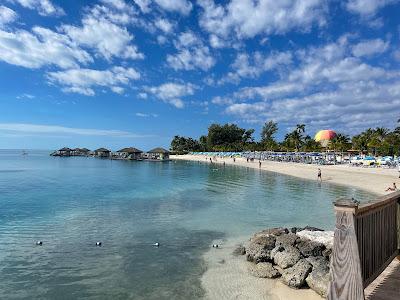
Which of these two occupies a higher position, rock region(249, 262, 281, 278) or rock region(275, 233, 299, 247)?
rock region(275, 233, 299, 247)

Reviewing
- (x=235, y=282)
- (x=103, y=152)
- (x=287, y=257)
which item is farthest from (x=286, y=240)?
(x=103, y=152)

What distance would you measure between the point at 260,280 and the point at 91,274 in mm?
5094

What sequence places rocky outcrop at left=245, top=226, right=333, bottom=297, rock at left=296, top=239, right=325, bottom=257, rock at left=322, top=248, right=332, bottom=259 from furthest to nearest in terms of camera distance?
rock at left=296, top=239, right=325, bottom=257 → rock at left=322, top=248, right=332, bottom=259 → rocky outcrop at left=245, top=226, right=333, bottom=297

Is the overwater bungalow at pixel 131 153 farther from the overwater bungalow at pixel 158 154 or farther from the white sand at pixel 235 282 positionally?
the white sand at pixel 235 282

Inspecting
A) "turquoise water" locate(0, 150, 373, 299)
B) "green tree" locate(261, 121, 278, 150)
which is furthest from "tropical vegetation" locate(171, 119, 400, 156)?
"turquoise water" locate(0, 150, 373, 299)

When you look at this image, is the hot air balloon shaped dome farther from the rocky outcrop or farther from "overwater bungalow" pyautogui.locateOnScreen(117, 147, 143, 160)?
the rocky outcrop

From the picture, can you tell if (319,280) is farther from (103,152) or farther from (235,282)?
(103,152)

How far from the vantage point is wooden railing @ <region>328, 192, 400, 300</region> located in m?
3.88

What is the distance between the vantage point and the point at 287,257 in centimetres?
993

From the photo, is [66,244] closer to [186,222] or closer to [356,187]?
[186,222]

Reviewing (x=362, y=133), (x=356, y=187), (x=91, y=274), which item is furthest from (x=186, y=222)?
(x=362, y=133)

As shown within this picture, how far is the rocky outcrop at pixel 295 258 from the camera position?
8.55 metres

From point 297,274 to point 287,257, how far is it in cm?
119

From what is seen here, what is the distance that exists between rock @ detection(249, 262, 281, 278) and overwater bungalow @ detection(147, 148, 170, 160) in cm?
9192
